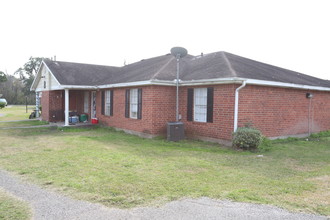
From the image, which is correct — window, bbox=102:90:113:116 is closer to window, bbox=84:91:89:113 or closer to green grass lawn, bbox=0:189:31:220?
window, bbox=84:91:89:113

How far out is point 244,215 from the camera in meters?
4.04

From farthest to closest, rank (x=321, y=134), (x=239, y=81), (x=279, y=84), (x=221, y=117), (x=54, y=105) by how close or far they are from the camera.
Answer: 1. (x=54, y=105)
2. (x=321, y=134)
3. (x=279, y=84)
4. (x=221, y=117)
5. (x=239, y=81)

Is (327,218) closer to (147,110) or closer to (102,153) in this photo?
(102,153)

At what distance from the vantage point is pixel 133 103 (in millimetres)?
13383

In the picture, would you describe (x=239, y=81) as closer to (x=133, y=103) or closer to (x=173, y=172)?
(x=173, y=172)

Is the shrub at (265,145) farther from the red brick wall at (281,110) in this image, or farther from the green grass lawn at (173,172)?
the red brick wall at (281,110)

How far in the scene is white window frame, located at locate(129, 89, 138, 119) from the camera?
13.2 m

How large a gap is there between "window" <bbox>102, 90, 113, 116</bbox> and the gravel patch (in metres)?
10.8

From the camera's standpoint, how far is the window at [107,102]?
1539 centimetres

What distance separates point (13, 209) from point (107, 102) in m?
11.9

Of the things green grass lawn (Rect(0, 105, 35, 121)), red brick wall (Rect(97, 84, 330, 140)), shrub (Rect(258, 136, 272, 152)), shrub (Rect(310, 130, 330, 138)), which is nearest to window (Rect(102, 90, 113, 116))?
red brick wall (Rect(97, 84, 330, 140))

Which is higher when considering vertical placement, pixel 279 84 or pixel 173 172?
pixel 279 84

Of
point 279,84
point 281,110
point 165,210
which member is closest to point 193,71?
point 279,84

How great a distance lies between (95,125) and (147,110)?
18.6 ft
